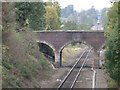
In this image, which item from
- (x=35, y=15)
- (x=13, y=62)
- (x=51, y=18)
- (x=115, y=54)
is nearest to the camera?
(x=115, y=54)

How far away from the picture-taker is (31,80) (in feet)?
84.0

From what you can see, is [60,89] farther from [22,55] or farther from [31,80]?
[22,55]

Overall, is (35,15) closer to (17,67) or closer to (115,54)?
(17,67)

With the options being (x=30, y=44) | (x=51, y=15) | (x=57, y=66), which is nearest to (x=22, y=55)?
(x=30, y=44)

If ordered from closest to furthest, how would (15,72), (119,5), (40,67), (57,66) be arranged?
(15,72), (119,5), (40,67), (57,66)

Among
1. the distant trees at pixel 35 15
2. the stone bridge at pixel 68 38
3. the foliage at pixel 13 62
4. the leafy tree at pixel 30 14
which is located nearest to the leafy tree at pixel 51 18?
the distant trees at pixel 35 15

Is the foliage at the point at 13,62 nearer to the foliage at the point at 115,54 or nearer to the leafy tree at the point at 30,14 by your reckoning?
the foliage at the point at 115,54

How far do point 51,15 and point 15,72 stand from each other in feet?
124

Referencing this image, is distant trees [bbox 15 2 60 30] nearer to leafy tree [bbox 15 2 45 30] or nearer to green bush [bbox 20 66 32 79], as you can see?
leafy tree [bbox 15 2 45 30]

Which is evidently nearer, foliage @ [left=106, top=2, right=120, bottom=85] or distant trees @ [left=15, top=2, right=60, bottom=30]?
foliage @ [left=106, top=2, right=120, bottom=85]

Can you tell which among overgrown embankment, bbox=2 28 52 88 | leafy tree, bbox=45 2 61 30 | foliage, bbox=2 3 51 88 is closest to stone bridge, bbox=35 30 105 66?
overgrown embankment, bbox=2 28 52 88

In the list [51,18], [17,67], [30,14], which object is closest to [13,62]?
[17,67]

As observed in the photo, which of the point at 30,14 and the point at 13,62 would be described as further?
the point at 30,14

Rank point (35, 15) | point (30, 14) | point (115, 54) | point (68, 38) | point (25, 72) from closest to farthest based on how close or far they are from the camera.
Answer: point (115, 54), point (25, 72), point (30, 14), point (35, 15), point (68, 38)
